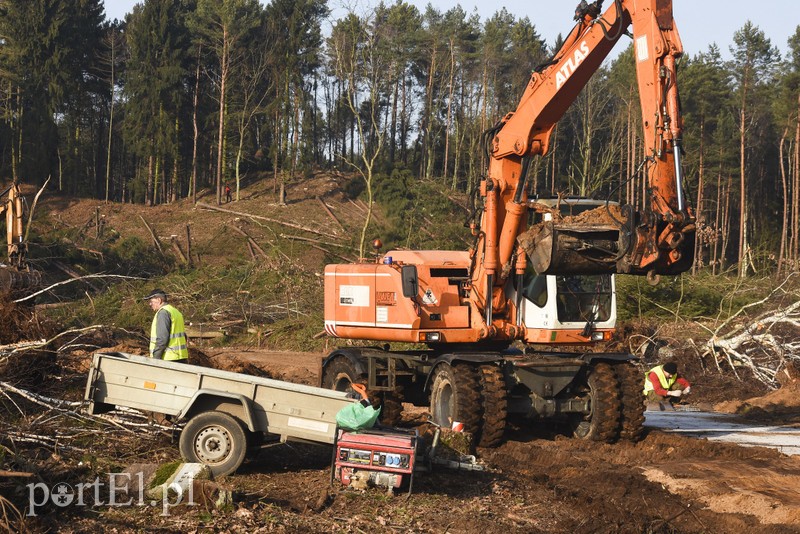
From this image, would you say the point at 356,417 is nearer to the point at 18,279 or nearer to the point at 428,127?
the point at 18,279

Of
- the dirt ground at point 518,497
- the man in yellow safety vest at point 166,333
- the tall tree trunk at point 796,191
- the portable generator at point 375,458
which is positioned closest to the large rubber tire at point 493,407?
the dirt ground at point 518,497

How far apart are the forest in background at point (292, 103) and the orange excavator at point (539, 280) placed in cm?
3238

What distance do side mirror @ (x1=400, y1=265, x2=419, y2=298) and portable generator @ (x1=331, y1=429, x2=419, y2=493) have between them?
4.07m

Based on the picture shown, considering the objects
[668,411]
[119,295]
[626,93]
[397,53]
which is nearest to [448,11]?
[397,53]

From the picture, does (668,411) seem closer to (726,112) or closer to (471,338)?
(471,338)

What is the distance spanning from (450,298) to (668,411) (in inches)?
252

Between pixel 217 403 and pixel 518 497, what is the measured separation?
3449 mm

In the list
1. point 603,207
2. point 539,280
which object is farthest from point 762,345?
point 603,207

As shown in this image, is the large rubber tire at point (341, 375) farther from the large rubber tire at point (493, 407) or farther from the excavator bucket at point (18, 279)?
the excavator bucket at point (18, 279)

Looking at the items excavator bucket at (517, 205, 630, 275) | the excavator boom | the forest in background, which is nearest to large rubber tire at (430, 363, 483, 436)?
the excavator boom

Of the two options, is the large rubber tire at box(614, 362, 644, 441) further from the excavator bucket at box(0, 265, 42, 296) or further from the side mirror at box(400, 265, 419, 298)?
the excavator bucket at box(0, 265, 42, 296)

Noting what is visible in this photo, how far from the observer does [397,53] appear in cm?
5847

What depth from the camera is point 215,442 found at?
10078 mm

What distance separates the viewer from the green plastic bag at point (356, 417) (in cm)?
954
